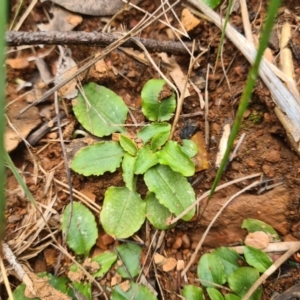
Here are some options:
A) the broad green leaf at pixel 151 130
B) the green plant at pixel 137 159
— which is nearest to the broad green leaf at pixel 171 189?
the green plant at pixel 137 159

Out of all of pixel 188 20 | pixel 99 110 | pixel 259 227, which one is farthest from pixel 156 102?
pixel 259 227

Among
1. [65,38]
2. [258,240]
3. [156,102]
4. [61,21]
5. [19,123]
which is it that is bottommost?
[258,240]

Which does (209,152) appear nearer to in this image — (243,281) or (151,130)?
(151,130)

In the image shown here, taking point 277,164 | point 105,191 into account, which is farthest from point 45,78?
point 277,164

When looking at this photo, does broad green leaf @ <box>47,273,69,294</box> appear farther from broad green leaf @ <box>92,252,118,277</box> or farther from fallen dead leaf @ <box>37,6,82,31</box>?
fallen dead leaf @ <box>37,6,82,31</box>

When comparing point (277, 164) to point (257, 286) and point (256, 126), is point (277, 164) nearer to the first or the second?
point (256, 126)

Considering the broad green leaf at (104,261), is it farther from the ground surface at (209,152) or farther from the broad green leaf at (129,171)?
the broad green leaf at (129,171)
